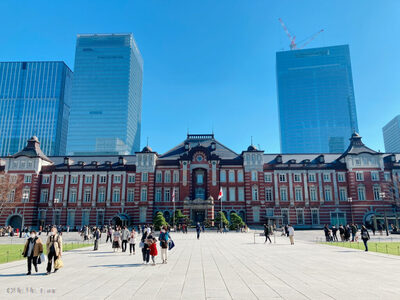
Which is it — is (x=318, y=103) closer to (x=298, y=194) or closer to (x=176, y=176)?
(x=298, y=194)

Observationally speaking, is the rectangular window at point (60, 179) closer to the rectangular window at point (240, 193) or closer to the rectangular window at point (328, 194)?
the rectangular window at point (240, 193)

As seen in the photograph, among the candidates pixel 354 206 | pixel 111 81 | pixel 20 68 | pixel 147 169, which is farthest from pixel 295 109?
pixel 20 68

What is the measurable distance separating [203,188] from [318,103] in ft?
450

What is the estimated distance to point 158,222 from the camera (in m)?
40.8

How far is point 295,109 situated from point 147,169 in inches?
5445

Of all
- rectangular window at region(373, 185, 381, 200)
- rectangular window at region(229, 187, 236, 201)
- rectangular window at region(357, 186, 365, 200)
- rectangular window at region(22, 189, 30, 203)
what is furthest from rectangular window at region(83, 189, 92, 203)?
rectangular window at region(373, 185, 381, 200)

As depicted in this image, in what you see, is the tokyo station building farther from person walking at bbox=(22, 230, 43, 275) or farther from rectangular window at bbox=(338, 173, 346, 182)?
person walking at bbox=(22, 230, 43, 275)

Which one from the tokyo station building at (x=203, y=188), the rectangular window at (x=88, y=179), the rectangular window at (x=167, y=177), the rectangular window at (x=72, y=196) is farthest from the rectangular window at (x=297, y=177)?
the rectangular window at (x=72, y=196)

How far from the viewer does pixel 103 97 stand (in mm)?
134875

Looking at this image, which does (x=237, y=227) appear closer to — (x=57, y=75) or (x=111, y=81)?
(x=111, y=81)

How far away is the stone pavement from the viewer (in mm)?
8477

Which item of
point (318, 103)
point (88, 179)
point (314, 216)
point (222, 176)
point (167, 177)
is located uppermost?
point (318, 103)

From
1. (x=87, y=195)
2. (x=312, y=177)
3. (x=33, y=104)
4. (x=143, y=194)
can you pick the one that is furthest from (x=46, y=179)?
(x=33, y=104)

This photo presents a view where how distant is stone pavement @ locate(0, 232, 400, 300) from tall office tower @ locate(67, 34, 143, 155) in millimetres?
121055
